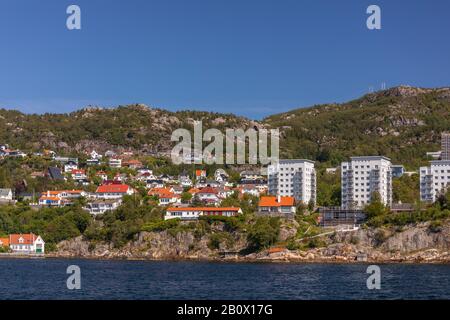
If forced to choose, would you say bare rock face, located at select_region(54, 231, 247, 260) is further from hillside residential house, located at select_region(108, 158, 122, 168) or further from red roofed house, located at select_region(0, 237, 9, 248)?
hillside residential house, located at select_region(108, 158, 122, 168)

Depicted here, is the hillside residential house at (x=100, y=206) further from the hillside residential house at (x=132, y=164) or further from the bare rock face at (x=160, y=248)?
the hillside residential house at (x=132, y=164)

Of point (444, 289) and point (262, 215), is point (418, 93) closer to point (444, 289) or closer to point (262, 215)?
point (262, 215)

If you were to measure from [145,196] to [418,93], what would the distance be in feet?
377

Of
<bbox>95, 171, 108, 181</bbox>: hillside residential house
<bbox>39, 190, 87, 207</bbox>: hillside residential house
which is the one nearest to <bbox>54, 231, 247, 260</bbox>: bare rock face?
<bbox>39, 190, 87, 207</bbox>: hillside residential house

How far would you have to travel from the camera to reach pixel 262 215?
79188 millimetres

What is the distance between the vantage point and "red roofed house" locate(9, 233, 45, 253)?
79.6 meters

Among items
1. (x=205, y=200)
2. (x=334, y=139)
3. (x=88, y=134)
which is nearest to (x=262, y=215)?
(x=205, y=200)

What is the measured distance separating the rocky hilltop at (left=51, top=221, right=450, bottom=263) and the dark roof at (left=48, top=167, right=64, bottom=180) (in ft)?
123

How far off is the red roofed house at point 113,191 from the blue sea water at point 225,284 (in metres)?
44.9

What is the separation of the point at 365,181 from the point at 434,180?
8.52 m

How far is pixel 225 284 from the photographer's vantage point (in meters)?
39.7

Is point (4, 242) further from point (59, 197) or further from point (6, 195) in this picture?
point (6, 195)

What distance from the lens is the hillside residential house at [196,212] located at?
80.7m
